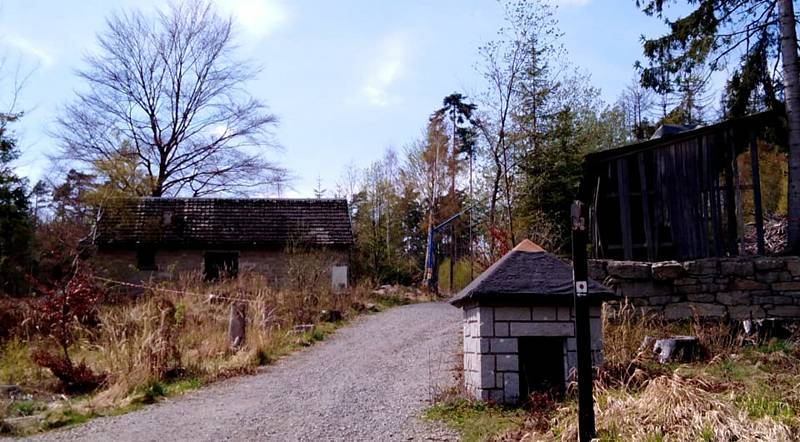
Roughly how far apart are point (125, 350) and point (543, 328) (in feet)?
21.3

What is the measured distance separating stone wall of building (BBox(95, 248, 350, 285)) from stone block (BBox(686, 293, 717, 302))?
47.5 ft

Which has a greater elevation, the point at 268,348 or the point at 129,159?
the point at 129,159

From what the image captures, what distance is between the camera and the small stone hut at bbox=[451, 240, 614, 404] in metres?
7.63

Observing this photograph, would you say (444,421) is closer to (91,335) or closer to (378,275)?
(91,335)

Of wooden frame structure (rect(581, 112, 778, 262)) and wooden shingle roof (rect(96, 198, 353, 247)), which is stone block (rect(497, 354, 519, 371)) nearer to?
wooden frame structure (rect(581, 112, 778, 262))

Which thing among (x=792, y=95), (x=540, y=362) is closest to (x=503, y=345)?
(x=540, y=362)

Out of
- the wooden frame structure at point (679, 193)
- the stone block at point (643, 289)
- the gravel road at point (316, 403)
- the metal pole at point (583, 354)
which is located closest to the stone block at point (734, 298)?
the stone block at point (643, 289)

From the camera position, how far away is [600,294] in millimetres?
7922

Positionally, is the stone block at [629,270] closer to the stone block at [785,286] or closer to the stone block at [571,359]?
the stone block at [785,286]

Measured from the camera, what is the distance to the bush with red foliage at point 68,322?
10.3 metres

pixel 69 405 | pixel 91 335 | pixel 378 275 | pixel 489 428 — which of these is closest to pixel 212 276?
pixel 378 275

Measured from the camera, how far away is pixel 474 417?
7195 mm

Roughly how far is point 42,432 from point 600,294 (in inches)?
260

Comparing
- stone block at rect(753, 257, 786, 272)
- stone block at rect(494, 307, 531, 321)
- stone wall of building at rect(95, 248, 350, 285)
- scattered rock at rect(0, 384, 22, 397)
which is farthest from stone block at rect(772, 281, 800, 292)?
stone wall of building at rect(95, 248, 350, 285)
